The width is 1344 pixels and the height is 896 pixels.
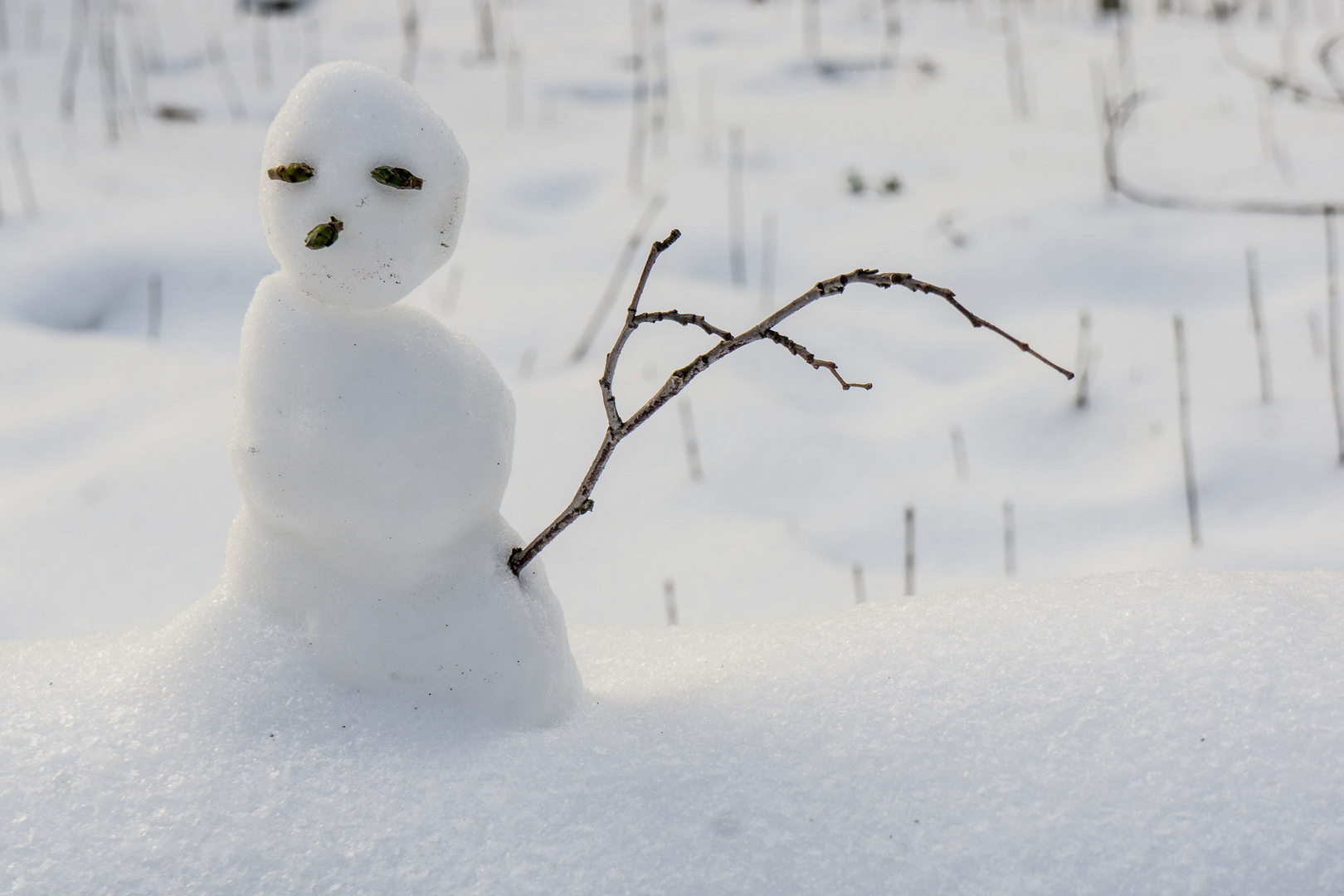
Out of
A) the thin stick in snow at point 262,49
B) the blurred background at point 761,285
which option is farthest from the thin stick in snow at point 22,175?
the thin stick in snow at point 262,49

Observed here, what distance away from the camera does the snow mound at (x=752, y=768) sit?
78 centimetres

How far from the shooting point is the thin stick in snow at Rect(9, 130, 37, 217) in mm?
2896

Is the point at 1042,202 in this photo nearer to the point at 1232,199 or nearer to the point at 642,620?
the point at 1232,199

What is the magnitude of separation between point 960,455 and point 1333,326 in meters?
0.71

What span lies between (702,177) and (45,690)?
8.88 feet

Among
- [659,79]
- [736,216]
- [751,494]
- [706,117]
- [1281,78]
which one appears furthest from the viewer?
[659,79]

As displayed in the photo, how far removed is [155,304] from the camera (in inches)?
101

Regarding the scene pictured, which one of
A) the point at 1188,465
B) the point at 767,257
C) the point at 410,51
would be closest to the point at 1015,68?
the point at 767,257

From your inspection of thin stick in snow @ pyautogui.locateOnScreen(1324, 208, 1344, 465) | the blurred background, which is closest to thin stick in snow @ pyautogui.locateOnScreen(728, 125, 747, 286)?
the blurred background

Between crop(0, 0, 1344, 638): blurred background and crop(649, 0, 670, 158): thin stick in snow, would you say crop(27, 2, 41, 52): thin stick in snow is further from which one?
crop(649, 0, 670, 158): thin stick in snow

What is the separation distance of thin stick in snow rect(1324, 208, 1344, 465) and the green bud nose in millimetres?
1659

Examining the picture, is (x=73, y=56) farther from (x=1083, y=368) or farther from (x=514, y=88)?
(x=1083, y=368)

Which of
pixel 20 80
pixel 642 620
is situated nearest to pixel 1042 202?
pixel 642 620

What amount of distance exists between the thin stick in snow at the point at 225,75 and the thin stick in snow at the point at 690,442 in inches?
91.0
